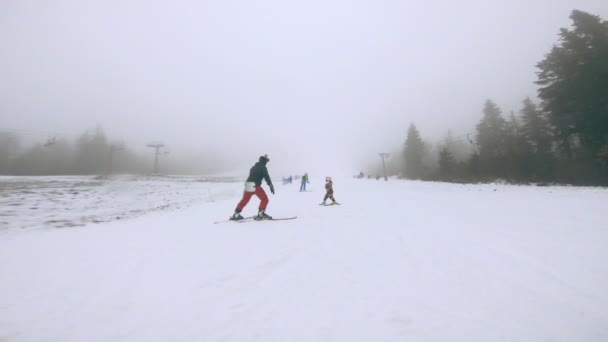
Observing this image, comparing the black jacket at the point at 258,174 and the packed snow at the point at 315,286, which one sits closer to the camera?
the packed snow at the point at 315,286

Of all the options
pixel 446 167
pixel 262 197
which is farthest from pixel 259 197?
pixel 446 167

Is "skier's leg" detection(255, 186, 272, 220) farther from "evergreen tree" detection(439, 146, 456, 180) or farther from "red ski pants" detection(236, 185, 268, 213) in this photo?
"evergreen tree" detection(439, 146, 456, 180)

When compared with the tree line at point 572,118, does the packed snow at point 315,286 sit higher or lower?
lower

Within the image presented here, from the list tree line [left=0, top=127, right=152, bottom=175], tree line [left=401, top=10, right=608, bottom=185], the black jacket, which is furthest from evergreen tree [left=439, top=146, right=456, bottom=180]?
tree line [left=0, top=127, right=152, bottom=175]

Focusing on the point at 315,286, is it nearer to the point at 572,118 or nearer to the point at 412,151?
the point at 572,118

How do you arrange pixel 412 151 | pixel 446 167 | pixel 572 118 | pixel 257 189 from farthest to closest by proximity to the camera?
pixel 412 151 → pixel 446 167 → pixel 572 118 → pixel 257 189

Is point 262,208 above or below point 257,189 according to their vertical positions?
below

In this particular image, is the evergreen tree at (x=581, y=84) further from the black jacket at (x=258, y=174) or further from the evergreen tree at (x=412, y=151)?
the evergreen tree at (x=412, y=151)

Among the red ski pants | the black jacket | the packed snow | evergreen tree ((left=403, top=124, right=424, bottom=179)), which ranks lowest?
the packed snow

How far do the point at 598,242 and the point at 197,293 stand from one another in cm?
Answer: 621

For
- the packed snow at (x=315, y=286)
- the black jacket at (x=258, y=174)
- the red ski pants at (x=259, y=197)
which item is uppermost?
the black jacket at (x=258, y=174)

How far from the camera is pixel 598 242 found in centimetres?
388

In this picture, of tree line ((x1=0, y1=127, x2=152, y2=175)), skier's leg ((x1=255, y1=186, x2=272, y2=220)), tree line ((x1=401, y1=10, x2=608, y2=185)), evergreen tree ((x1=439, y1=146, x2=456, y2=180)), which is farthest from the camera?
tree line ((x1=0, y1=127, x2=152, y2=175))

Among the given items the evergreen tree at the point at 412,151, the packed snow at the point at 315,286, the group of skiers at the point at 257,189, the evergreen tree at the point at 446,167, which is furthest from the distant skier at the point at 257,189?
the evergreen tree at the point at 412,151
